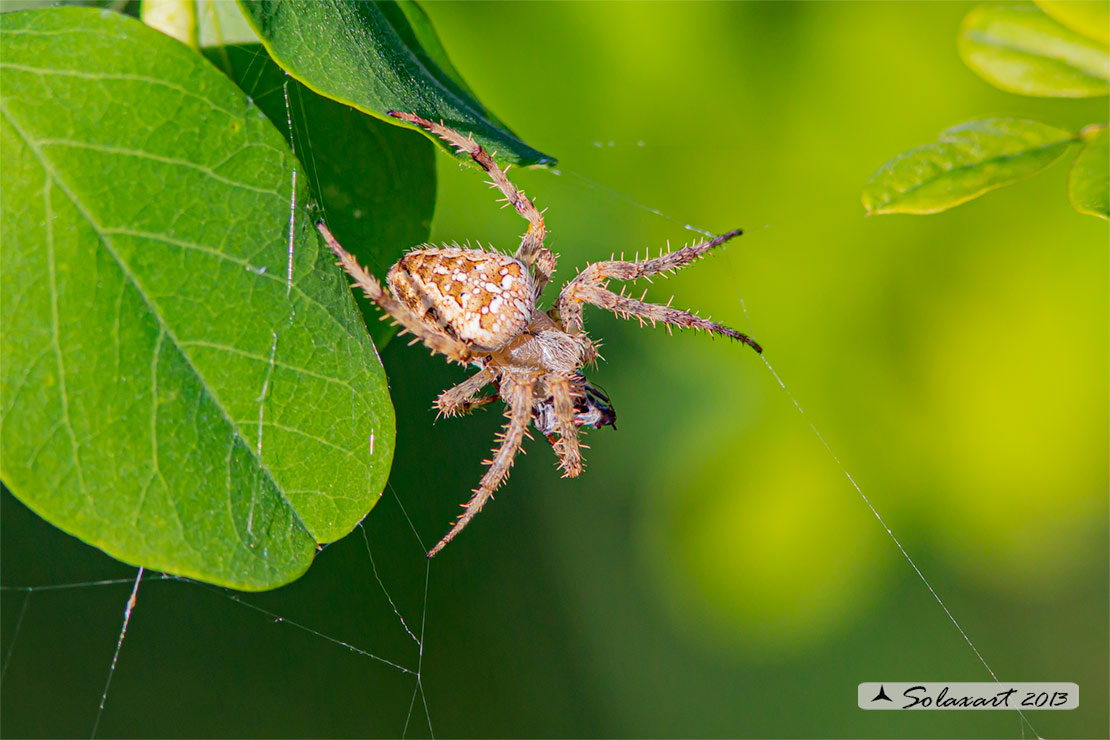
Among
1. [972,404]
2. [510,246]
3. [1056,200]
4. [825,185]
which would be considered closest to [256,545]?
[510,246]

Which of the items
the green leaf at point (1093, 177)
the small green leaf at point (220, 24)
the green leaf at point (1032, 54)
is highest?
the small green leaf at point (220, 24)

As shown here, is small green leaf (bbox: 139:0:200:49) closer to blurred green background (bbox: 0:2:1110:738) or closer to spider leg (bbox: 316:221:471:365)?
spider leg (bbox: 316:221:471:365)

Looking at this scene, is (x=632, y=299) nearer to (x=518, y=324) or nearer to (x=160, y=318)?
(x=518, y=324)

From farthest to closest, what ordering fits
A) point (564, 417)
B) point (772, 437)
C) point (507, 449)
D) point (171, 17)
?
1. point (772, 437)
2. point (564, 417)
3. point (507, 449)
4. point (171, 17)

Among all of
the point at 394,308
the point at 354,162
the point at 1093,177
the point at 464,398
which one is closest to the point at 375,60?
the point at 354,162

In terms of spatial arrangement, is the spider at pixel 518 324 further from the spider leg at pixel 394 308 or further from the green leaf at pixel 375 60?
the green leaf at pixel 375 60

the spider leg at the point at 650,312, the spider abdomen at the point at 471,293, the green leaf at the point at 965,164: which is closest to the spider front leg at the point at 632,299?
the spider leg at the point at 650,312
